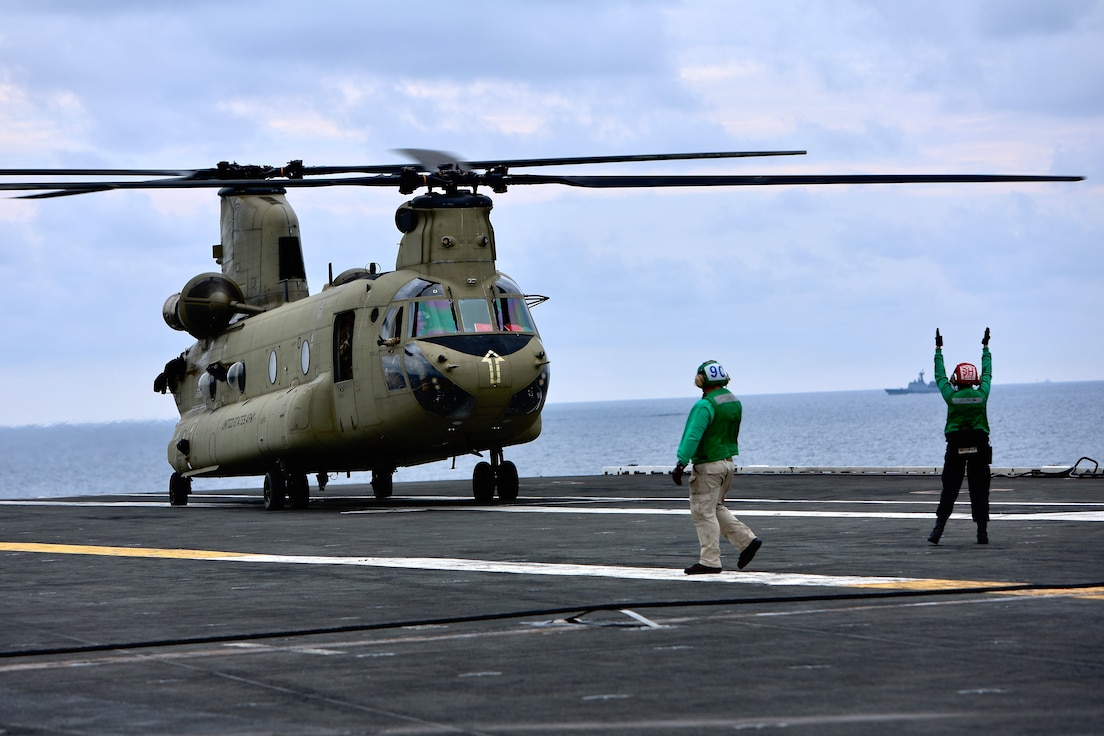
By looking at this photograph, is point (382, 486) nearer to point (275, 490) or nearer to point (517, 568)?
point (275, 490)

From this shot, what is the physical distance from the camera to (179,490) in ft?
106

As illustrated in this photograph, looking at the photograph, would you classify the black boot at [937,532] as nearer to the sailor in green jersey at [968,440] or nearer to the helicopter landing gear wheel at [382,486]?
the sailor in green jersey at [968,440]

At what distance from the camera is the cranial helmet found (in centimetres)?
1424

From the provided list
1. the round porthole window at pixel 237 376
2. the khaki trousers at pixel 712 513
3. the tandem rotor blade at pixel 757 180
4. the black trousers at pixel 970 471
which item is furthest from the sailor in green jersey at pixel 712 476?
the round porthole window at pixel 237 376

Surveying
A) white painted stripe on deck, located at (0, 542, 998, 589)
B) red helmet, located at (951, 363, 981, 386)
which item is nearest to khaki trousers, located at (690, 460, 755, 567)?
white painted stripe on deck, located at (0, 542, 998, 589)

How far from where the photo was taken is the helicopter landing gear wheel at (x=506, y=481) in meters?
27.0

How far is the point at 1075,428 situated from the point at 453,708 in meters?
152

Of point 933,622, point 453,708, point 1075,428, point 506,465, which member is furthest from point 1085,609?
point 1075,428

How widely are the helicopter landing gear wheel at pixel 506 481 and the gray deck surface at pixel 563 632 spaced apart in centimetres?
668

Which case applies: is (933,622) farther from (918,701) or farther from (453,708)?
(453,708)

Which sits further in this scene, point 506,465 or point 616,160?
point 506,465

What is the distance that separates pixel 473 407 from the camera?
24656 mm

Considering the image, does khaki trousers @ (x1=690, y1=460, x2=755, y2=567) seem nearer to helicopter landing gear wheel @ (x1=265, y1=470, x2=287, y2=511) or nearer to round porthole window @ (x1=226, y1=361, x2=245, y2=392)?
helicopter landing gear wheel @ (x1=265, y1=470, x2=287, y2=511)

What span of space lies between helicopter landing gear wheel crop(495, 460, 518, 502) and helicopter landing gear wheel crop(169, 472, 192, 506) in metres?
8.50
